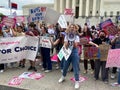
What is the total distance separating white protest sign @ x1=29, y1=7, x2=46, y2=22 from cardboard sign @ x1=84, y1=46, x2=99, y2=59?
2410 mm

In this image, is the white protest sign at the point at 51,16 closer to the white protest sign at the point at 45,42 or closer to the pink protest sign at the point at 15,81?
the white protest sign at the point at 45,42

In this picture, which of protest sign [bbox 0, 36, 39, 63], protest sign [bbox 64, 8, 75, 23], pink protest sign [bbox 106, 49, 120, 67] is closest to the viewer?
pink protest sign [bbox 106, 49, 120, 67]

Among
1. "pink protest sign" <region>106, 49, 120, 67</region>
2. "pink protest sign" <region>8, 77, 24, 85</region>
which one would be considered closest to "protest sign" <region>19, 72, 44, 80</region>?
"pink protest sign" <region>8, 77, 24, 85</region>

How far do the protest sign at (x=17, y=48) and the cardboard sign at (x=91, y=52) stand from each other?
1.88 metres

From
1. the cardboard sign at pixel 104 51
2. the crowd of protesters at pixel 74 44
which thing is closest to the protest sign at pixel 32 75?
the crowd of protesters at pixel 74 44

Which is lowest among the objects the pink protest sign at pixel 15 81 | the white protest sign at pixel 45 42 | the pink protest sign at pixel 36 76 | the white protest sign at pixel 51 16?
the pink protest sign at pixel 15 81

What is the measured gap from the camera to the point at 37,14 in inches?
348

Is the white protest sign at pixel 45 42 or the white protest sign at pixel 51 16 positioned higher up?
the white protest sign at pixel 51 16

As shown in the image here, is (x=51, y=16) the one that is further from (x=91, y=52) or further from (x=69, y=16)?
(x=69, y=16)

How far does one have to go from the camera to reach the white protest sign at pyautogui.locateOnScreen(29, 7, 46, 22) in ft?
28.6

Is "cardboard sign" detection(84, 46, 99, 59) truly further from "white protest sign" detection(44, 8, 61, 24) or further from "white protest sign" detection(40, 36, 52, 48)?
"white protest sign" detection(44, 8, 61, 24)

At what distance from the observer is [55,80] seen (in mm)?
7266

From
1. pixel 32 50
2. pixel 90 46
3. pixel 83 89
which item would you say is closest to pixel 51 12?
pixel 32 50

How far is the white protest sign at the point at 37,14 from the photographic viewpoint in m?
8.73
